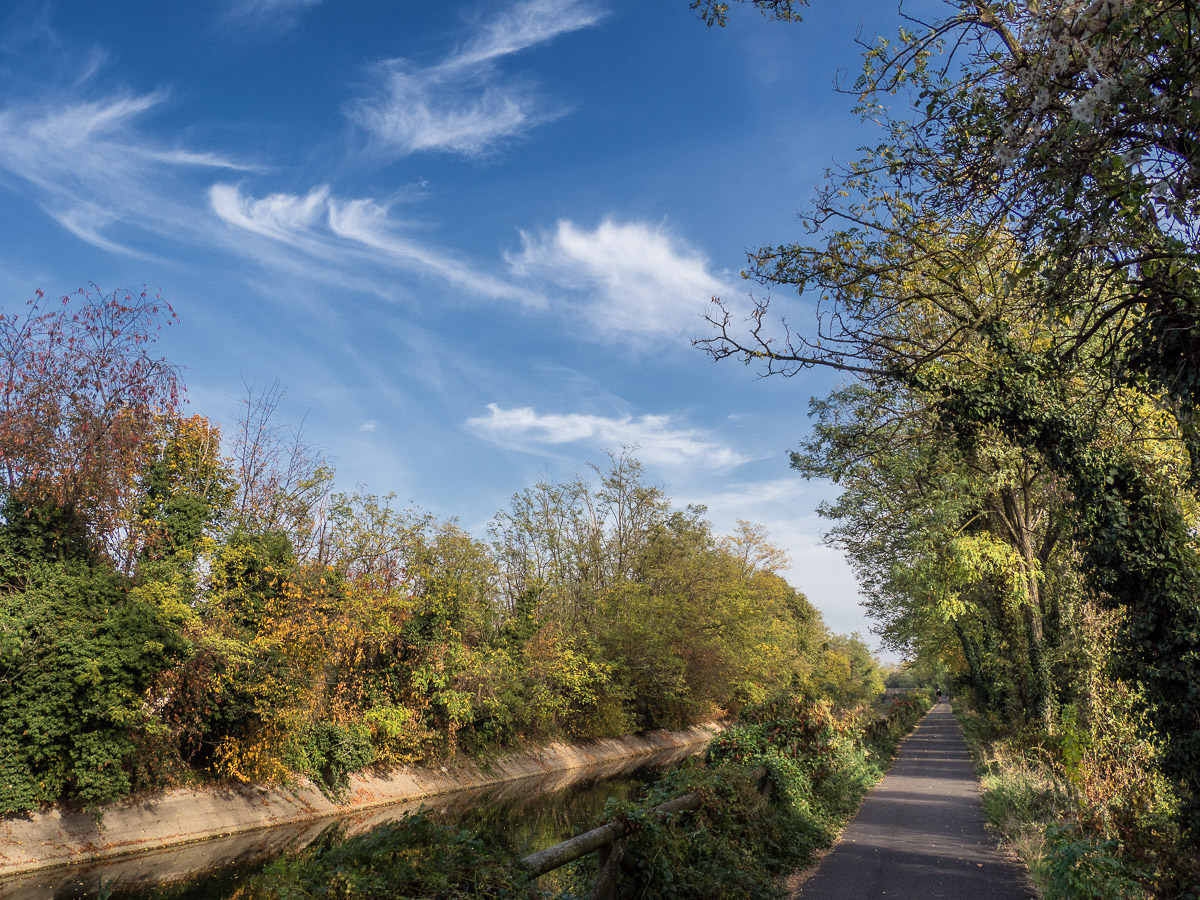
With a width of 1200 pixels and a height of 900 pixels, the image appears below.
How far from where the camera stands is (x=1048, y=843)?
24.2 ft

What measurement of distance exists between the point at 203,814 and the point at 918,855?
49.0 feet

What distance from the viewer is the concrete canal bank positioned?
1223 cm

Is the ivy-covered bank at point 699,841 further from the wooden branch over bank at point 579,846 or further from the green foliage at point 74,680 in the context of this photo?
the green foliage at point 74,680

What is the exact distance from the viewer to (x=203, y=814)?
50.6ft

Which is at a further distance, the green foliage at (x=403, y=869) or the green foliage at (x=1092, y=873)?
the green foliage at (x=1092, y=873)

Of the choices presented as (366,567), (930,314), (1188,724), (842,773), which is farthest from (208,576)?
(1188,724)

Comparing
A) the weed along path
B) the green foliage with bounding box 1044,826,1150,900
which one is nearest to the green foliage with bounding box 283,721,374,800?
the weed along path

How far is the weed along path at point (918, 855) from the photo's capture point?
736 cm

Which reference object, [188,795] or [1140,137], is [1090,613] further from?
[188,795]

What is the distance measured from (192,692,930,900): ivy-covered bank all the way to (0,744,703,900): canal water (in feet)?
2.66

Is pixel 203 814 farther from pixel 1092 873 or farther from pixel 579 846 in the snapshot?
pixel 1092 873

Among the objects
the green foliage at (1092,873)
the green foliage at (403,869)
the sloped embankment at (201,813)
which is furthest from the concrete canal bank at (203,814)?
the green foliage at (1092,873)

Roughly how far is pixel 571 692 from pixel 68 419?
A: 21.0m

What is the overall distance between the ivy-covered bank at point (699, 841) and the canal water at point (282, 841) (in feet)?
2.66
